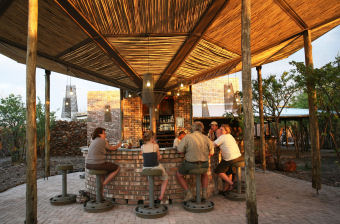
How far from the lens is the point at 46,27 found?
427 centimetres

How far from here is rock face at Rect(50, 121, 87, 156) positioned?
13.9 meters

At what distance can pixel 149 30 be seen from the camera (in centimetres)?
439

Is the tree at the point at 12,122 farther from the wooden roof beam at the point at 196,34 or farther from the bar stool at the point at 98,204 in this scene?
the bar stool at the point at 98,204

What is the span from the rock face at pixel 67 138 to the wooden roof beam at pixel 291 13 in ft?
44.1

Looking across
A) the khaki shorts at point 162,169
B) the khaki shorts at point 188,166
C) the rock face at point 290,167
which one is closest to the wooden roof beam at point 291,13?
the khaki shorts at point 188,166

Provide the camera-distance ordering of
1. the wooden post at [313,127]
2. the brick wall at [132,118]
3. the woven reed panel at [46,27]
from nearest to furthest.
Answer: the woven reed panel at [46,27] < the wooden post at [313,127] < the brick wall at [132,118]

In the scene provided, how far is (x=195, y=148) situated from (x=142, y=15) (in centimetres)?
256

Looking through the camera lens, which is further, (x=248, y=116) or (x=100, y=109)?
(x=100, y=109)

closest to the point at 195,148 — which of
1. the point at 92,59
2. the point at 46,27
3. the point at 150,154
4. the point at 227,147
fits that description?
the point at 150,154

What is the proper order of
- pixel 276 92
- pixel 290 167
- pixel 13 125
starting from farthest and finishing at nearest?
1. pixel 13 125
2. pixel 276 92
3. pixel 290 167

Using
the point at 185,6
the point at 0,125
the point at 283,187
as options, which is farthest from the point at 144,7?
the point at 0,125

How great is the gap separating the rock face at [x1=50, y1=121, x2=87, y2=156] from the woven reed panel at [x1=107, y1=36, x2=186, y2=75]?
30.9ft

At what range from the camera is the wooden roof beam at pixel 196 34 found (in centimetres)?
359

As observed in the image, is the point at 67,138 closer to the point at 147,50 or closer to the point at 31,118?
the point at 147,50
